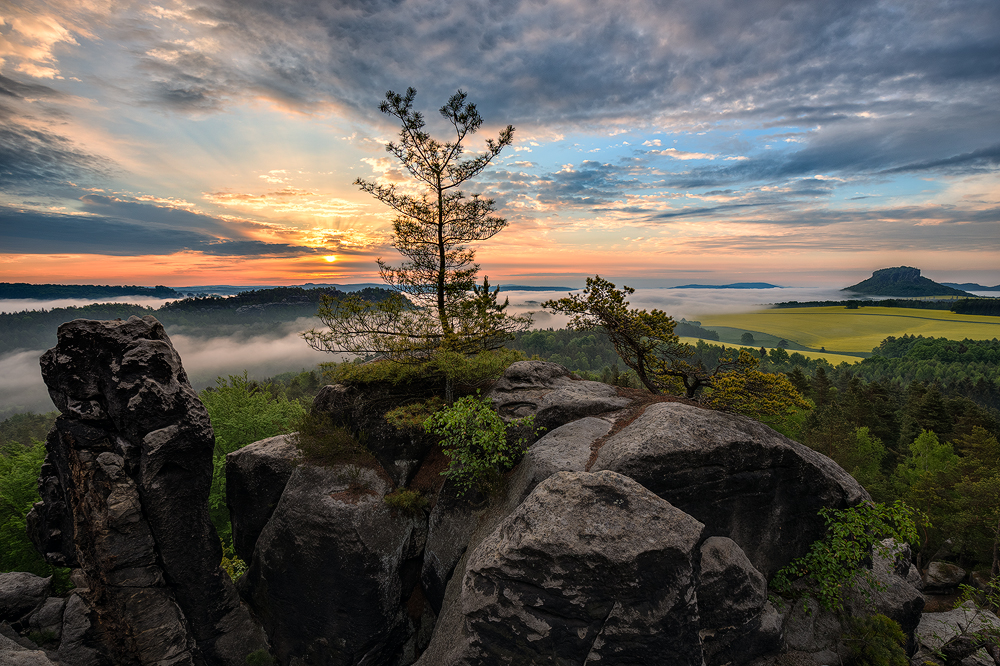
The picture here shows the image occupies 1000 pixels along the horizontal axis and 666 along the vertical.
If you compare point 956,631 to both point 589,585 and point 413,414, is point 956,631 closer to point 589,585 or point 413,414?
point 589,585

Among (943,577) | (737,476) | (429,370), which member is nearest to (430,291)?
(429,370)

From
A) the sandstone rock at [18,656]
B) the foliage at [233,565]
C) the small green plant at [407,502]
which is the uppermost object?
the small green plant at [407,502]

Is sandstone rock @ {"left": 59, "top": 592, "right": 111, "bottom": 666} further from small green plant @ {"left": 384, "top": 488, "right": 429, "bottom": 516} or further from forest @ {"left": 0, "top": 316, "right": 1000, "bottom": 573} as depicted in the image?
small green plant @ {"left": 384, "top": 488, "right": 429, "bottom": 516}

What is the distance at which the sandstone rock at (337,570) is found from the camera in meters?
14.5

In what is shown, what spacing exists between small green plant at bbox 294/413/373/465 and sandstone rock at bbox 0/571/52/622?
9609 millimetres

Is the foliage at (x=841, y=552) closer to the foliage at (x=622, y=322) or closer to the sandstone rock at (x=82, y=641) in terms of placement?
the foliage at (x=622, y=322)

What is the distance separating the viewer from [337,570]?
1452 centimetres

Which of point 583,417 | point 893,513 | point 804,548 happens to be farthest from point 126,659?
point 893,513

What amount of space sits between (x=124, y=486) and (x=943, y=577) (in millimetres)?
49276

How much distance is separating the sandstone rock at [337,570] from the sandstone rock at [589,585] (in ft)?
20.3

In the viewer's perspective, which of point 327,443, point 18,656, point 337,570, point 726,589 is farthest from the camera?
point 327,443

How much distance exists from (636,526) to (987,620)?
58.9 ft

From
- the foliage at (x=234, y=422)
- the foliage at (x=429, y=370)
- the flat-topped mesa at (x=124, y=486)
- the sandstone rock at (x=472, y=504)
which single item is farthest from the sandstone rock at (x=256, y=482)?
the foliage at (x=234, y=422)

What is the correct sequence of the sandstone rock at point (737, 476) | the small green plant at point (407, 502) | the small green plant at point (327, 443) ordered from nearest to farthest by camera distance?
the sandstone rock at point (737, 476) → the small green plant at point (407, 502) → the small green plant at point (327, 443)
